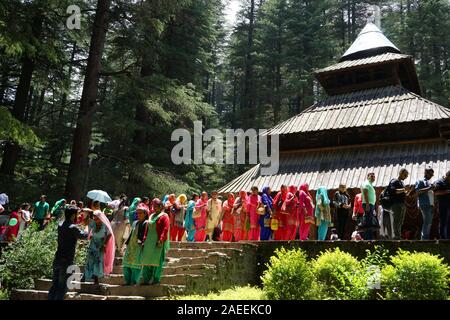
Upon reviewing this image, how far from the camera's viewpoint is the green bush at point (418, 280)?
6062mm

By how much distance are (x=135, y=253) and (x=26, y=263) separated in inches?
142

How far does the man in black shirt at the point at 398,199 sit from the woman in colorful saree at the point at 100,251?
6.05 m

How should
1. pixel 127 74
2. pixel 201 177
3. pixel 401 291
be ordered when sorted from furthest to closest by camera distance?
1. pixel 201 177
2. pixel 127 74
3. pixel 401 291

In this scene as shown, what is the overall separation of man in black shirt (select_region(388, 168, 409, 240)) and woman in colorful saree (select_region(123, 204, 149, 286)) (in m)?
5.28

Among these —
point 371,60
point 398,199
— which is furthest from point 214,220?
point 371,60

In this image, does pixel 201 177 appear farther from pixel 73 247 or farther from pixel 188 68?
pixel 73 247

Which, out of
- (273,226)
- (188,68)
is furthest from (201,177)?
(273,226)

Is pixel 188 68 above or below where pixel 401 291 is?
above

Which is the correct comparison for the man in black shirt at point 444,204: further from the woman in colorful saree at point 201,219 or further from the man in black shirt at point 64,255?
the man in black shirt at point 64,255

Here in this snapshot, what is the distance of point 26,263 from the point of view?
995 cm

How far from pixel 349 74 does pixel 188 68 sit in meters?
10.9

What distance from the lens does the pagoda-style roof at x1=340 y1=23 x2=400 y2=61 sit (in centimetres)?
2006

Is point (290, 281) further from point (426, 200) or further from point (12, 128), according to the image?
point (12, 128)

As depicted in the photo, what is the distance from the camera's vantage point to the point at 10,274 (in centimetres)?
984
